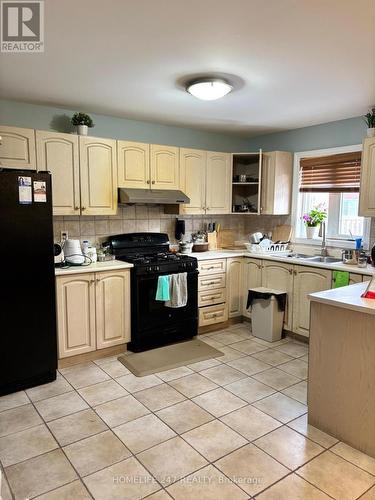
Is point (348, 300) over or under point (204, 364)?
over

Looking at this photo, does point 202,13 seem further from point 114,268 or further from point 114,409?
point 114,409

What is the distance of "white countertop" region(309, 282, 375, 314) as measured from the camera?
2.09 meters

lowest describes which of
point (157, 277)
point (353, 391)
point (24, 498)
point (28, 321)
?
point (24, 498)

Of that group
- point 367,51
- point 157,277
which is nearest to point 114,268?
point 157,277

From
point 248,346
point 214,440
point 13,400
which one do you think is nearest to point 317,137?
point 248,346

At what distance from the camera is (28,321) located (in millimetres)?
2805

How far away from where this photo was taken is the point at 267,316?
154 inches

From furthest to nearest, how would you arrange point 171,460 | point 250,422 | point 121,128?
point 121,128
point 250,422
point 171,460

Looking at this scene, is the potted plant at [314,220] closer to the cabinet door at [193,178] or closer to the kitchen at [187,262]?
the kitchen at [187,262]

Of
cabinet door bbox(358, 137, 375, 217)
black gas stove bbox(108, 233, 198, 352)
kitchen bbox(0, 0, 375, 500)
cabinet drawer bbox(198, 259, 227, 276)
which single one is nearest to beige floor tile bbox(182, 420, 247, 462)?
kitchen bbox(0, 0, 375, 500)

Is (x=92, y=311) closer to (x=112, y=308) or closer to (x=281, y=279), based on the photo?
(x=112, y=308)

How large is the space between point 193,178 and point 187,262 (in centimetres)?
106

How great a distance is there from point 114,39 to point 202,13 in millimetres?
581

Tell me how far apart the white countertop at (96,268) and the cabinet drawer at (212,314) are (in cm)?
110
